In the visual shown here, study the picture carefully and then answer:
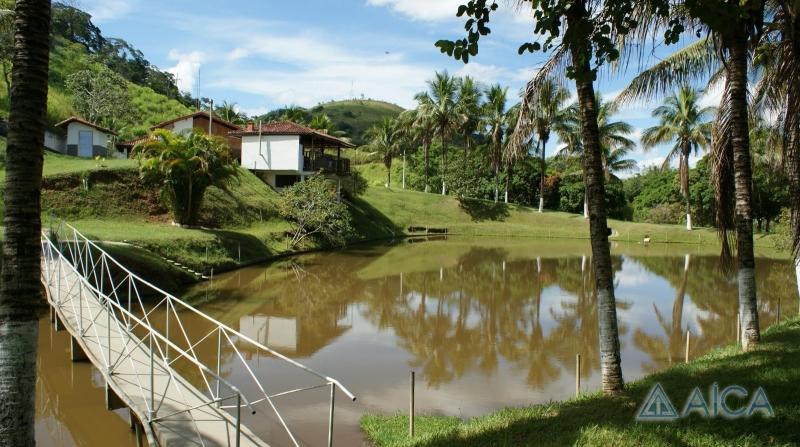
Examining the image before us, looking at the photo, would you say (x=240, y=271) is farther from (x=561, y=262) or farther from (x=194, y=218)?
(x=561, y=262)

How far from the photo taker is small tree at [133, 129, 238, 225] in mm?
27375

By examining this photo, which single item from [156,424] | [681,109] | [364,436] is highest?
[681,109]

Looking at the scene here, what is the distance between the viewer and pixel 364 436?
895 cm

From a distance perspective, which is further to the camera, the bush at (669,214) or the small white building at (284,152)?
the bush at (669,214)

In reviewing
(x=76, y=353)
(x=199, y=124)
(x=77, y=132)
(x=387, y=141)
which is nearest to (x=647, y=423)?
(x=76, y=353)

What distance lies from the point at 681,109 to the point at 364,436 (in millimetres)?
44744

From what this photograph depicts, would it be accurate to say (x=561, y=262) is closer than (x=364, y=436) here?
No

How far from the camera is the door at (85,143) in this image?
3956 centimetres

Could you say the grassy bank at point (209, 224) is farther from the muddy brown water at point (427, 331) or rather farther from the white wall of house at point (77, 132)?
the white wall of house at point (77, 132)

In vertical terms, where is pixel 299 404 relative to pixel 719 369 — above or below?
below

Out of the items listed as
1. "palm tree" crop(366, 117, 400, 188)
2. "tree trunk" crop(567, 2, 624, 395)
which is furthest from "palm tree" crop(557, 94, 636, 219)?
"tree trunk" crop(567, 2, 624, 395)

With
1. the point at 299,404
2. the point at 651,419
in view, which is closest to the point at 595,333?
the point at 299,404

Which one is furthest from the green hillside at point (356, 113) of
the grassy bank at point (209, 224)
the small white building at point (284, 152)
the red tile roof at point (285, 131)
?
the red tile roof at point (285, 131)

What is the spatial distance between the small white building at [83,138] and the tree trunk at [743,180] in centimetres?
4019
